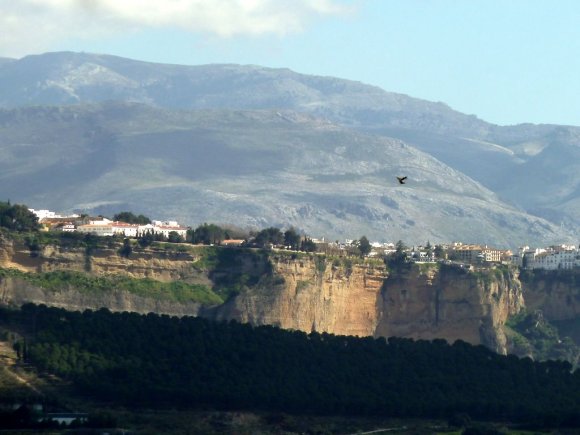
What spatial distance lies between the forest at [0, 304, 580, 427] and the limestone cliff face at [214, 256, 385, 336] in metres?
15.8

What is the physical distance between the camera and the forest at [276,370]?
76312 mm

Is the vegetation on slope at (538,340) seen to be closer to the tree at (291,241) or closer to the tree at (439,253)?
the tree at (439,253)

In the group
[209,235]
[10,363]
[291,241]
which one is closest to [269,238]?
[291,241]

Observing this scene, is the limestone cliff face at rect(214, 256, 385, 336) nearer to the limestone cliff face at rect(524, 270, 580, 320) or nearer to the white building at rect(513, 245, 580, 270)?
the limestone cliff face at rect(524, 270, 580, 320)

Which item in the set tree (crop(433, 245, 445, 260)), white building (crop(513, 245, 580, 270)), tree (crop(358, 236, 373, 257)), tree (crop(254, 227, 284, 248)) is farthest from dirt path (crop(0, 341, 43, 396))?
white building (crop(513, 245, 580, 270))

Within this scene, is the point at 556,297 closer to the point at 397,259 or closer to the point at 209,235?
the point at 397,259

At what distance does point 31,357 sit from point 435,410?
14046 mm

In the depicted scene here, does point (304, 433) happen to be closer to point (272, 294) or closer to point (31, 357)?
point (31, 357)

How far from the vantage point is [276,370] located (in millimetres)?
A: 80312

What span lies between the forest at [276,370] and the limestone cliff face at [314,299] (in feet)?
51.7

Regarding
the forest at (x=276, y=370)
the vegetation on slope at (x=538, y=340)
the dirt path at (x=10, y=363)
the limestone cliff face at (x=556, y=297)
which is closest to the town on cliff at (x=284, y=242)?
the limestone cliff face at (x=556, y=297)

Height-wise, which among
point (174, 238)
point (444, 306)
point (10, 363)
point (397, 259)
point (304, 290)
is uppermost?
point (174, 238)

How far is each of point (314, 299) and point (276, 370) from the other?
1099 inches

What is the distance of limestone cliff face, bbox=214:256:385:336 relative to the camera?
341 ft
